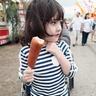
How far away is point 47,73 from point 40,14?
1.32ft

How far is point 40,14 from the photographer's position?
215 centimetres

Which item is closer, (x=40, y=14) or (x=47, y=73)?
(x=40, y=14)

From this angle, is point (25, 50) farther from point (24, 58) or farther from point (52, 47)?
point (52, 47)

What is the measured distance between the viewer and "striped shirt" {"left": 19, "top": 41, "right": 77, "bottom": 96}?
88.8 inches

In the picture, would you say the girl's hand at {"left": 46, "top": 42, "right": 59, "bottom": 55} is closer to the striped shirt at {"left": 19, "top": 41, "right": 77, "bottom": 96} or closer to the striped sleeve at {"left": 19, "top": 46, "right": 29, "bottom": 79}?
the striped shirt at {"left": 19, "top": 41, "right": 77, "bottom": 96}

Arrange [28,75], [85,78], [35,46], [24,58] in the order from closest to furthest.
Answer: [35,46]
[28,75]
[24,58]
[85,78]

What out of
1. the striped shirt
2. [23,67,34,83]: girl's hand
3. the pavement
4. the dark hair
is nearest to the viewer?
[23,67,34,83]: girl's hand

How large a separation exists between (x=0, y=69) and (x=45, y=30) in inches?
258

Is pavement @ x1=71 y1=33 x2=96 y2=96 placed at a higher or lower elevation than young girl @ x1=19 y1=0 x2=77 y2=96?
lower

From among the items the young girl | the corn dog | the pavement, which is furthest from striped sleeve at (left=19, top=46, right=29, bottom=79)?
the pavement

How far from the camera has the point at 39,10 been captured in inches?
85.1

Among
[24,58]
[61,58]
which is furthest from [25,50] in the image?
[61,58]

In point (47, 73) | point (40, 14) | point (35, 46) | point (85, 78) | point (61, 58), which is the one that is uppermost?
point (40, 14)

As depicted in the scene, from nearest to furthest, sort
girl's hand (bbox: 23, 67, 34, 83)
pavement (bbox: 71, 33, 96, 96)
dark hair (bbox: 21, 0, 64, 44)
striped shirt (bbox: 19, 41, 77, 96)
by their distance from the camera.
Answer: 1. girl's hand (bbox: 23, 67, 34, 83)
2. dark hair (bbox: 21, 0, 64, 44)
3. striped shirt (bbox: 19, 41, 77, 96)
4. pavement (bbox: 71, 33, 96, 96)
